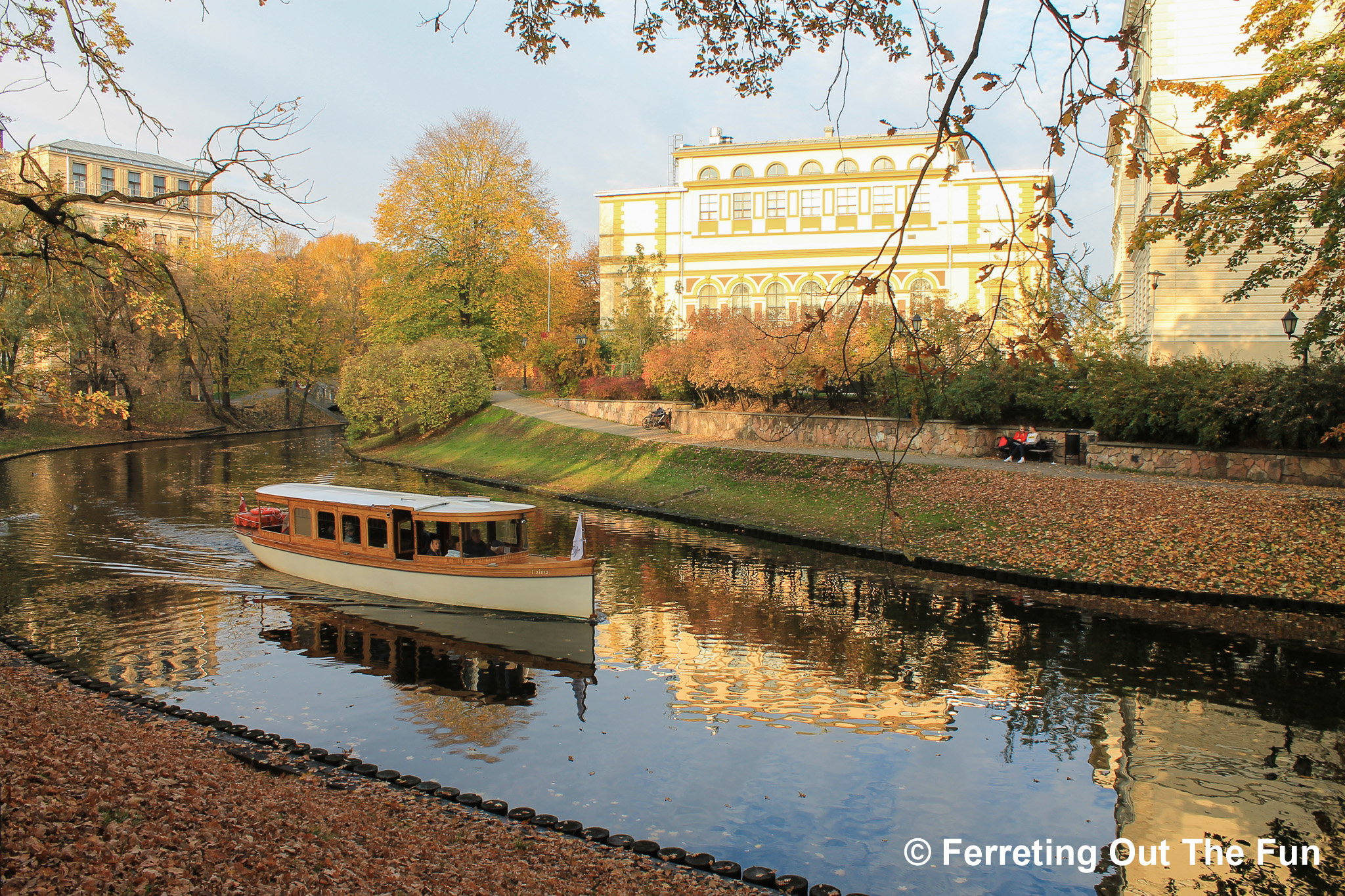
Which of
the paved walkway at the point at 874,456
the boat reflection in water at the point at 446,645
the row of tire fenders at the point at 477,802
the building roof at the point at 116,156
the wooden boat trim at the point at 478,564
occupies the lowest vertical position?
the boat reflection in water at the point at 446,645

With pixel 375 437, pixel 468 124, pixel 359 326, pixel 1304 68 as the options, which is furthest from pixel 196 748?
pixel 359 326

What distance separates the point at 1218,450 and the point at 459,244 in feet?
139

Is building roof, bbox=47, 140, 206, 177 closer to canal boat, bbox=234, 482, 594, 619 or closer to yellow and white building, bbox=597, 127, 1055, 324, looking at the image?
yellow and white building, bbox=597, 127, 1055, 324

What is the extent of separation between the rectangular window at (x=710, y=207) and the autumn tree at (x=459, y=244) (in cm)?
1212

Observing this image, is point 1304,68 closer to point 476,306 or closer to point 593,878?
point 593,878

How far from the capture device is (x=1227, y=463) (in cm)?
2212

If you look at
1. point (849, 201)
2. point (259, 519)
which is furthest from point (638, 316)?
point (259, 519)

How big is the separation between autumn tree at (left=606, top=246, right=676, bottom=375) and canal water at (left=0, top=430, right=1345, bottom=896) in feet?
98.9

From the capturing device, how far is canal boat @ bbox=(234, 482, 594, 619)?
15.6 m

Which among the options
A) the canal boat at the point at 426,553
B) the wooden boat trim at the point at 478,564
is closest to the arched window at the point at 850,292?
the wooden boat trim at the point at 478,564

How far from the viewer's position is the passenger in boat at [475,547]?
16500 millimetres

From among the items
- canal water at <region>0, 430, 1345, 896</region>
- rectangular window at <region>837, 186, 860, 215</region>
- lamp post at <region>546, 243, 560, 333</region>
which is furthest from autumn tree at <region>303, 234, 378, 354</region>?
canal water at <region>0, 430, 1345, 896</region>

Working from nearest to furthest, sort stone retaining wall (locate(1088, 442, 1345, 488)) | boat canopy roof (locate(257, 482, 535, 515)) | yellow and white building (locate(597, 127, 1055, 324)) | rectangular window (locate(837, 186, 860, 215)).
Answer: boat canopy roof (locate(257, 482, 535, 515)), stone retaining wall (locate(1088, 442, 1345, 488)), yellow and white building (locate(597, 127, 1055, 324)), rectangular window (locate(837, 186, 860, 215))

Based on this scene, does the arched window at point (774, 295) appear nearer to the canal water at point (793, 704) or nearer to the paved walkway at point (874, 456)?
the paved walkway at point (874, 456)
